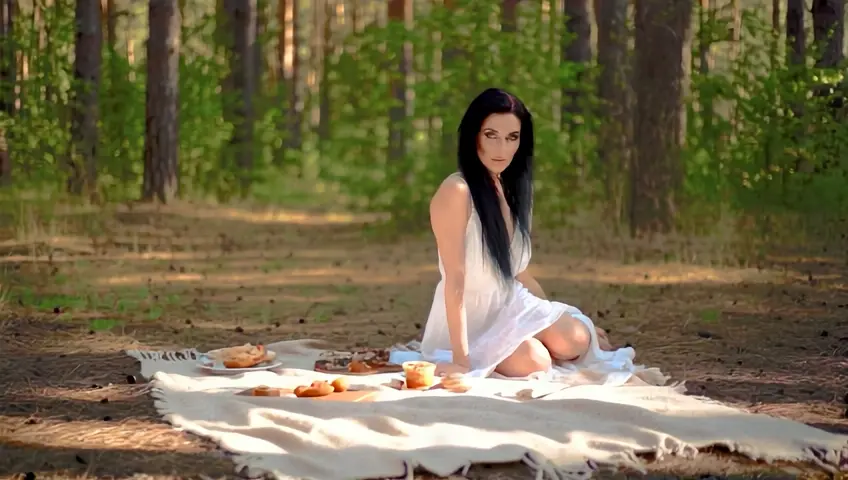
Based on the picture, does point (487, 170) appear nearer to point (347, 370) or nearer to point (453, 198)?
point (453, 198)

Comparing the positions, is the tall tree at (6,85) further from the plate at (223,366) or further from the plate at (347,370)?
the plate at (347,370)

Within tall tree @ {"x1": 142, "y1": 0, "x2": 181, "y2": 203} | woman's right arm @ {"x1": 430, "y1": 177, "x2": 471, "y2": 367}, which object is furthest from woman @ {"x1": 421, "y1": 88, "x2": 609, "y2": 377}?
tall tree @ {"x1": 142, "y1": 0, "x2": 181, "y2": 203}

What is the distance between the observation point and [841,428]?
198 inches

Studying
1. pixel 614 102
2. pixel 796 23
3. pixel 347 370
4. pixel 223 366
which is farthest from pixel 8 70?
pixel 347 370

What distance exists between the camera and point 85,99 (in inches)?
590

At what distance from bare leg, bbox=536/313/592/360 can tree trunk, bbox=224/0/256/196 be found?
437 inches

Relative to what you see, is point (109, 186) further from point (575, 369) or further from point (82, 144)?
point (575, 369)

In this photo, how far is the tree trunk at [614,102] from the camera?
12289mm

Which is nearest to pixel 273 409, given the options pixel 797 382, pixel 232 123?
pixel 797 382

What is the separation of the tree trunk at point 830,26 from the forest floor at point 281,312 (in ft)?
7.73

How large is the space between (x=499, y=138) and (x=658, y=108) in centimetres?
589

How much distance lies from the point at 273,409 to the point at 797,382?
2.76 metres

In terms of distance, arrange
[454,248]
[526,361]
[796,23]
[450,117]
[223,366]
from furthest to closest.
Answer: [796,23], [450,117], [223,366], [526,361], [454,248]

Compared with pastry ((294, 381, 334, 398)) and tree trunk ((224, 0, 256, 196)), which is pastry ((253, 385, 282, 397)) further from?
tree trunk ((224, 0, 256, 196))
